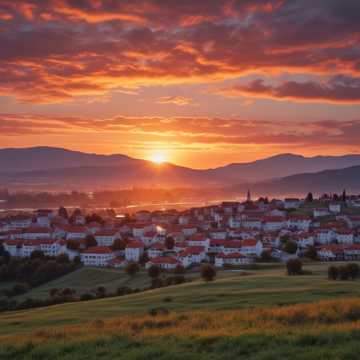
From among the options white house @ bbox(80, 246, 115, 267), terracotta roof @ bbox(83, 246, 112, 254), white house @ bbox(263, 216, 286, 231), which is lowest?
white house @ bbox(80, 246, 115, 267)

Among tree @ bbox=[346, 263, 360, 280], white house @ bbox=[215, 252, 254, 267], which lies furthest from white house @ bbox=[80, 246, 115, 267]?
tree @ bbox=[346, 263, 360, 280]

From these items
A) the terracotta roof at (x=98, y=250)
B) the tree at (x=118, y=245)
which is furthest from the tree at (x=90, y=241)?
the terracotta roof at (x=98, y=250)

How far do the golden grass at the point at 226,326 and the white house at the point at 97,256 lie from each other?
2635 inches

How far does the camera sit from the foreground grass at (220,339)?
45.8 ft

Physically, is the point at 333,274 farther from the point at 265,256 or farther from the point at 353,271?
the point at 265,256

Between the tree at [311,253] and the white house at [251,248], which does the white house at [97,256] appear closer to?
the white house at [251,248]

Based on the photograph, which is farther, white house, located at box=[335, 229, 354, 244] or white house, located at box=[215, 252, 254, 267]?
white house, located at box=[335, 229, 354, 244]

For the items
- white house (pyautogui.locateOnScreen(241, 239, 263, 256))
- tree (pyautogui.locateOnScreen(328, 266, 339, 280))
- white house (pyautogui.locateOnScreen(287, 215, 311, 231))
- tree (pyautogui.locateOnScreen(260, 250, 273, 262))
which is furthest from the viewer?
white house (pyautogui.locateOnScreen(287, 215, 311, 231))

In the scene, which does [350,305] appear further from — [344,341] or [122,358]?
[122,358]

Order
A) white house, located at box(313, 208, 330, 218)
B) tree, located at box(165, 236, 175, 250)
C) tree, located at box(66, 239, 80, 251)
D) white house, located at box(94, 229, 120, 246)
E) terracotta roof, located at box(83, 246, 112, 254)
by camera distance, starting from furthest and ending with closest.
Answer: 1. white house, located at box(313, 208, 330, 218)
2. white house, located at box(94, 229, 120, 246)
3. tree, located at box(165, 236, 175, 250)
4. tree, located at box(66, 239, 80, 251)
5. terracotta roof, located at box(83, 246, 112, 254)

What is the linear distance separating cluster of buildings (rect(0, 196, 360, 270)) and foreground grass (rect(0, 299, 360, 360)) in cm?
5855

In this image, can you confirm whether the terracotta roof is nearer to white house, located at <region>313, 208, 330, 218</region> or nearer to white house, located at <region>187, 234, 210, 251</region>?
white house, located at <region>187, 234, 210, 251</region>

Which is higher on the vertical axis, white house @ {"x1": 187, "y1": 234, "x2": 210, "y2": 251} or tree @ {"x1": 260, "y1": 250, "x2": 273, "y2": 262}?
white house @ {"x1": 187, "y1": 234, "x2": 210, "y2": 251}

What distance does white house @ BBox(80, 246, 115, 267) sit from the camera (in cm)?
8834
